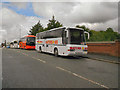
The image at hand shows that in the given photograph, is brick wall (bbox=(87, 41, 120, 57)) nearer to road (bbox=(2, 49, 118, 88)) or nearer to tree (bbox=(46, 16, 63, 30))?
road (bbox=(2, 49, 118, 88))

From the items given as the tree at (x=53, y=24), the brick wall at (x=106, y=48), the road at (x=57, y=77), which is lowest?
the road at (x=57, y=77)

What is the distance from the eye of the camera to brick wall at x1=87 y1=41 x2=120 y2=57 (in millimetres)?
14345

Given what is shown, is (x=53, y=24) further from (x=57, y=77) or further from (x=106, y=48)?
(x=57, y=77)

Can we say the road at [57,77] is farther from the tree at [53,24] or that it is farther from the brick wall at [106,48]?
the tree at [53,24]

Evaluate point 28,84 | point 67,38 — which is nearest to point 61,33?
point 67,38

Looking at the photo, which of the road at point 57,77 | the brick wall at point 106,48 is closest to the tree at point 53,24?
the brick wall at point 106,48

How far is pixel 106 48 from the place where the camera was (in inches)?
616

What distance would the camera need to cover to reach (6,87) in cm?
407

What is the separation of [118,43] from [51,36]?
8339 mm

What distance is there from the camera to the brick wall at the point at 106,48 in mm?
14345

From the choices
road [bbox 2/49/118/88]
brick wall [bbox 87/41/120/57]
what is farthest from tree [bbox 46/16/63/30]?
road [bbox 2/49/118/88]

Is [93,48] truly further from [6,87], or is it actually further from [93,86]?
[6,87]

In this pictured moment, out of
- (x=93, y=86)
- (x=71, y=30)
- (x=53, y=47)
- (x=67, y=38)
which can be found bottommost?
(x=93, y=86)

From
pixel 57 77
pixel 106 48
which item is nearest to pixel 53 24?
pixel 106 48
